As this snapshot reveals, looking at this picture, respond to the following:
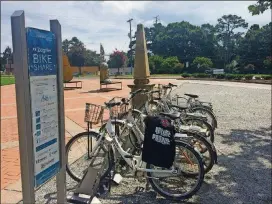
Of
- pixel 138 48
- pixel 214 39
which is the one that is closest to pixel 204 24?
pixel 214 39

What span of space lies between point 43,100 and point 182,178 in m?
2.24

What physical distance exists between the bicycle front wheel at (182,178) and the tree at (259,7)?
14.4 feet

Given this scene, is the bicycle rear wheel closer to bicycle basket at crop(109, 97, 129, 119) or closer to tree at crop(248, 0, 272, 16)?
bicycle basket at crop(109, 97, 129, 119)

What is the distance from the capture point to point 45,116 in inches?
77.7

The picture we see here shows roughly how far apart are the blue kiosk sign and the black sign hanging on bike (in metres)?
1.14

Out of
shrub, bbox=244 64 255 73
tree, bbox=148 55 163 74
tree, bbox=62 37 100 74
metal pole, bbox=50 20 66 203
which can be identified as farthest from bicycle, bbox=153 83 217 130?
tree, bbox=62 37 100 74

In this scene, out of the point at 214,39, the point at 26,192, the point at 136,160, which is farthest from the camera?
the point at 214,39

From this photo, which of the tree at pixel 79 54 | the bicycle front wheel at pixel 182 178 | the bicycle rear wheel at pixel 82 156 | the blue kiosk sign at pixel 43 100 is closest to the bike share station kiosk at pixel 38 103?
the blue kiosk sign at pixel 43 100

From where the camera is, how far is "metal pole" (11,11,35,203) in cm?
169

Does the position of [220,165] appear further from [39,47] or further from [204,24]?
[204,24]

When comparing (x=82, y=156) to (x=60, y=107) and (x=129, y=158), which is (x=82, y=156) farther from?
(x=60, y=107)

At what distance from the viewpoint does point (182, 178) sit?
354 cm

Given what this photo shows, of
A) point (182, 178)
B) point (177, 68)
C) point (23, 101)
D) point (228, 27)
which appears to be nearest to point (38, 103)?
point (23, 101)

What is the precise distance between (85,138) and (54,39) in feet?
5.97
